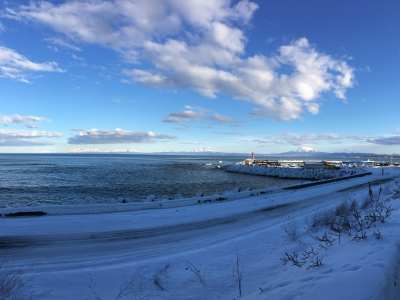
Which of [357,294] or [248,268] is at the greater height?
[357,294]

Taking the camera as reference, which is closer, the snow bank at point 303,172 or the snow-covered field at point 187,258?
the snow-covered field at point 187,258

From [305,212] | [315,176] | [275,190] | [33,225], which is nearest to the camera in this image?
[33,225]

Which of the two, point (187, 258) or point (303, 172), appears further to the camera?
point (303, 172)

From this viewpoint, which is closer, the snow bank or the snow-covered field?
the snow-covered field

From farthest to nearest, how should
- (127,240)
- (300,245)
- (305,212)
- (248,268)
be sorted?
(305,212), (127,240), (300,245), (248,268)

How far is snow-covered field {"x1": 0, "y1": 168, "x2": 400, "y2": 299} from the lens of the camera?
142 inches

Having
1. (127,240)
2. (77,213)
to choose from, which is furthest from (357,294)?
(77,213)

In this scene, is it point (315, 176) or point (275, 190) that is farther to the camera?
point (315, 176)

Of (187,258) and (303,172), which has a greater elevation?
(187,258)

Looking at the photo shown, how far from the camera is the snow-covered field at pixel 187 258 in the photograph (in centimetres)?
362

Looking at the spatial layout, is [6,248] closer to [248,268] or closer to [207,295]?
[207,295]

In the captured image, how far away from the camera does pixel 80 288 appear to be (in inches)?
162

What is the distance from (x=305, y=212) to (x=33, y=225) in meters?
11.2

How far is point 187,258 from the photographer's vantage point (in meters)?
5.62
